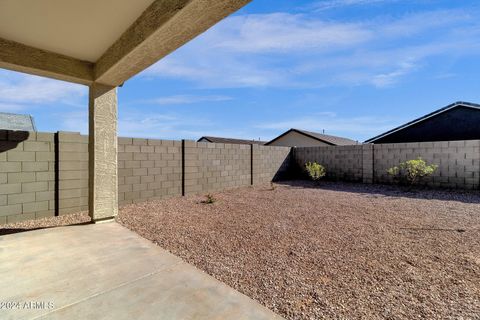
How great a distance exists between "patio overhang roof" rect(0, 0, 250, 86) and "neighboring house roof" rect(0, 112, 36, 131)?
6.83 m

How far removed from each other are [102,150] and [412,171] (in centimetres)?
1002

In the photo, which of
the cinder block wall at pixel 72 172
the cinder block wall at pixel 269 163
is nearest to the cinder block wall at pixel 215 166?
the cinder block wall at pixel 269 163

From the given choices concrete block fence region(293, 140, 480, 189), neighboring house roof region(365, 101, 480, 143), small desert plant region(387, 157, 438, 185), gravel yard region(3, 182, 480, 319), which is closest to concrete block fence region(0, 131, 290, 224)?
gravel yard region(3, 182, 480, 319)

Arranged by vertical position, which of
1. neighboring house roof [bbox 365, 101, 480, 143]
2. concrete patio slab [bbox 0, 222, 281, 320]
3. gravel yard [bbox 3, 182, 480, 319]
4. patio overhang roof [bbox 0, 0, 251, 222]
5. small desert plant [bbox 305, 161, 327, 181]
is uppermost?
neighboring house roof [bbox 365, 101, 480, 143]

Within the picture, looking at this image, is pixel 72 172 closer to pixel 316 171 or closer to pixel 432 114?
pixel 316 171

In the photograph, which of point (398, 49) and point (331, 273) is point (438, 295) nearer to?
point (331, 273)

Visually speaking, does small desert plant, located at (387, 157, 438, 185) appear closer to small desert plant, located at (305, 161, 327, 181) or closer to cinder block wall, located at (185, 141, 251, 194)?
small desert plant, located at (305, 161, 327, 181)

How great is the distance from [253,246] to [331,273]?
1135 millimetres

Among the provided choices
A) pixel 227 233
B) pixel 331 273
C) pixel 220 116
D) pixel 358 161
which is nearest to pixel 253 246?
pixel 227 233

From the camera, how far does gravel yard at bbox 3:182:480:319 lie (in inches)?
78.9

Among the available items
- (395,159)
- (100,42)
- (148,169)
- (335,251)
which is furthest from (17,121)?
(395,159)

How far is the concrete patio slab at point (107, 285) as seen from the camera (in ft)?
6.00

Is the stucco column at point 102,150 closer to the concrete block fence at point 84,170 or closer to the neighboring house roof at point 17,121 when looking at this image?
the concrete block fence at point 84,170

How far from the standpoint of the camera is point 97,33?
3.08 metres
